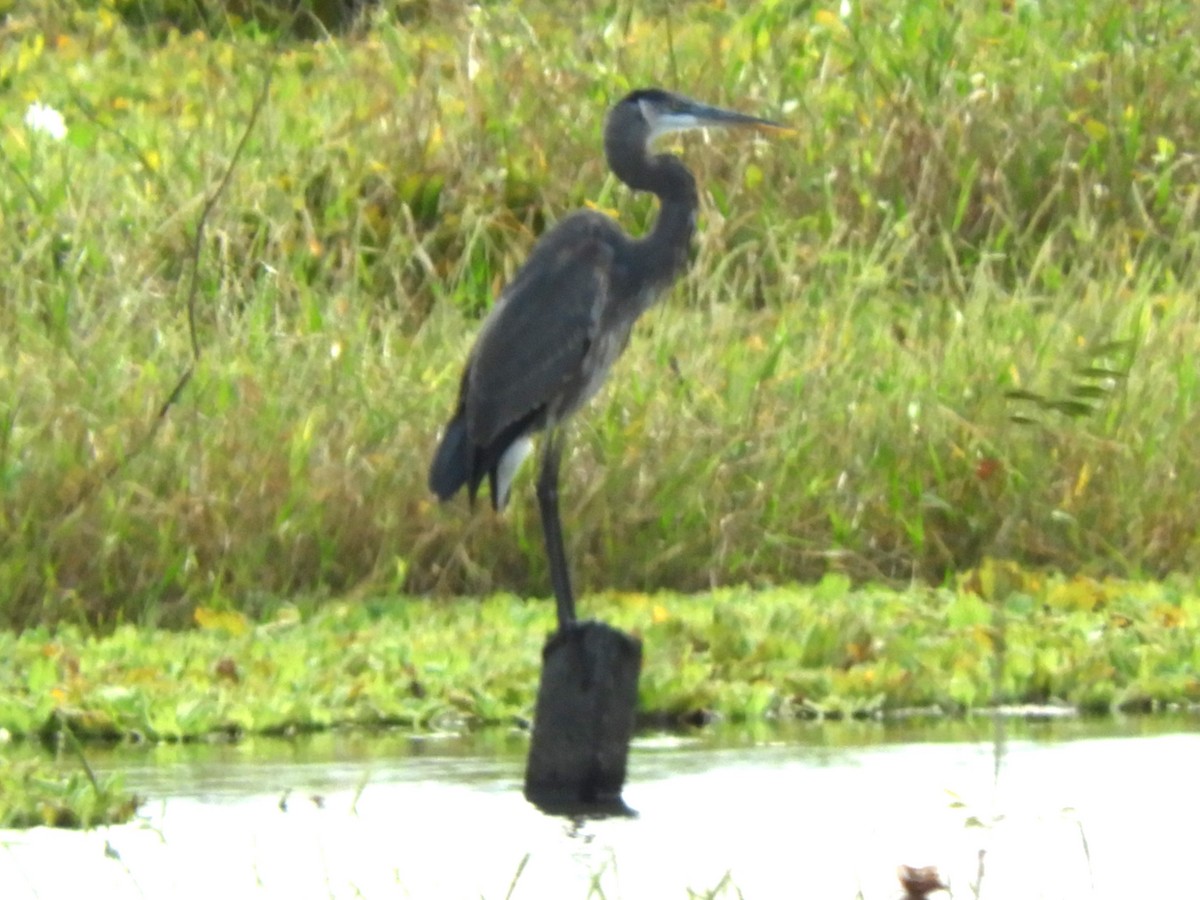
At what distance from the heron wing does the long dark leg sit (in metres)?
0.17

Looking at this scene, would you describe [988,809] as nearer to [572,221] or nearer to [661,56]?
[572,221]

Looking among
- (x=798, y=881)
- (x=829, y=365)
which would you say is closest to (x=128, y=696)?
(x=798, y=881)

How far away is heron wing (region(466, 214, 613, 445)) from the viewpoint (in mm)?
7098

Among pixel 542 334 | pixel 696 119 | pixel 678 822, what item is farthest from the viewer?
pixel 696 119

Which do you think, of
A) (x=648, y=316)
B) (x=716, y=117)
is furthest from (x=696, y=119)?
(x=648, y=316)

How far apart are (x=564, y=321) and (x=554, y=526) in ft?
1.69

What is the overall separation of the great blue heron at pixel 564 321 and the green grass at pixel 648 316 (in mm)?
883

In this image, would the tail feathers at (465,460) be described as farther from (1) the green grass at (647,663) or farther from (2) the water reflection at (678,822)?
(2) the water reflection at (678,822)

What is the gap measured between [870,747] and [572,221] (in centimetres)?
167

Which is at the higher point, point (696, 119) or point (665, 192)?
point (696, 119)

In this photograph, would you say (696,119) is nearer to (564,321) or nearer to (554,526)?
(564,321)

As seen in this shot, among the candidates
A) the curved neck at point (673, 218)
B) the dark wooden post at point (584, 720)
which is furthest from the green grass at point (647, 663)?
the dark wooden post at point (584, 720)

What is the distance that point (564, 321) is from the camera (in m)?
7.22

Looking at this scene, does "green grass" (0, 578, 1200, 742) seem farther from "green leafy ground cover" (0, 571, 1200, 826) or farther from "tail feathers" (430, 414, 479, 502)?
"tail feathers" (430, 414, 479, 502)
